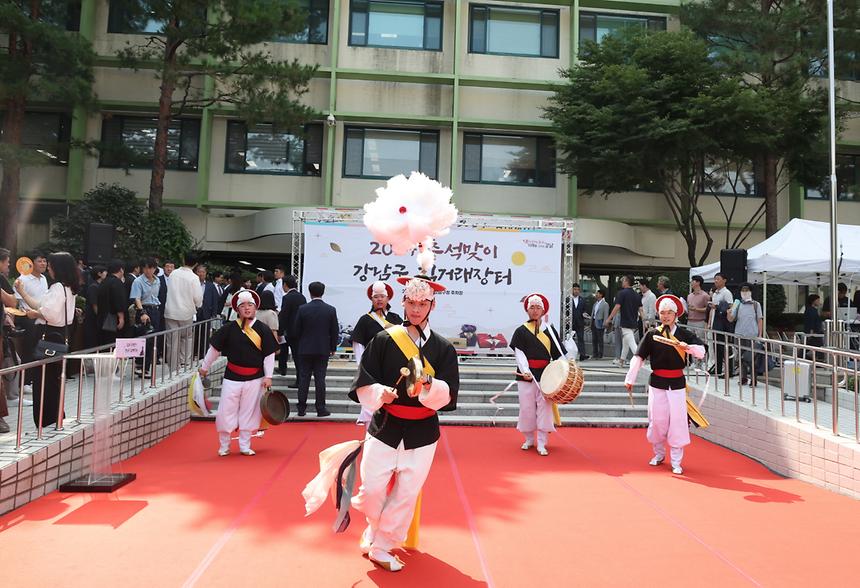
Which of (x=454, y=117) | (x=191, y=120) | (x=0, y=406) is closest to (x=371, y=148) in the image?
(x=454, y=117)

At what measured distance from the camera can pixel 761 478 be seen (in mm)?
7211

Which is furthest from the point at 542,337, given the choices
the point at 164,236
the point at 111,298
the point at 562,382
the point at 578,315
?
the point at 164,236

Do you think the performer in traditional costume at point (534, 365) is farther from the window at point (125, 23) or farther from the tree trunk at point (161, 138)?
the window at point (125, 23)

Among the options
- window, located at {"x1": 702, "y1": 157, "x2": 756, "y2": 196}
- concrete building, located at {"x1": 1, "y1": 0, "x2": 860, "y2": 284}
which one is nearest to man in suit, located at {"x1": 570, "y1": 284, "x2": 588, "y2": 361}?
concrete building, located at {"x1": 1, "y1": 0, "x2": 860, "y2": 284}

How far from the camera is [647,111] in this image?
53.5 ft

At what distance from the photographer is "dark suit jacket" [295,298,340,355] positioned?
9312 mm

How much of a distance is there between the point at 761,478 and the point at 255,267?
1852 centimetres

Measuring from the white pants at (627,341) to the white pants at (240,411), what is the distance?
797 cm

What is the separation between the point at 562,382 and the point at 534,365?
710 mm

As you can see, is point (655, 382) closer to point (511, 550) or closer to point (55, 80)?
point (511, 550)

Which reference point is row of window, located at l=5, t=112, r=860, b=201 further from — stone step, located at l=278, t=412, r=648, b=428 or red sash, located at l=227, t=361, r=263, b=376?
red sash, located at l=227, t=361, r=263, b=376

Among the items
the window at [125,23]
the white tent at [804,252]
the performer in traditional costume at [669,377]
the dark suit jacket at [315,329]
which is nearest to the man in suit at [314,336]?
the dark suit jacket at [315,329]

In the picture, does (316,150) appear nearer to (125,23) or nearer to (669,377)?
(125,23)

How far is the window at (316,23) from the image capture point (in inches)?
797
